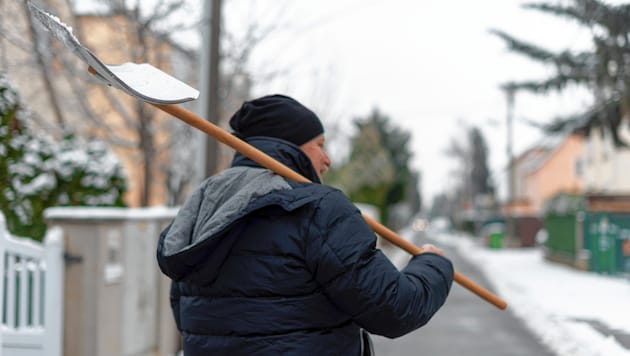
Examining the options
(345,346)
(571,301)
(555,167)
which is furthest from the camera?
(555,167)

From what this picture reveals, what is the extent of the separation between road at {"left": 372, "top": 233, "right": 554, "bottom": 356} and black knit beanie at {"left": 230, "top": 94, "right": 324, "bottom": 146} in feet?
14.6

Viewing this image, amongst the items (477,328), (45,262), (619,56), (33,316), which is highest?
(619,56)

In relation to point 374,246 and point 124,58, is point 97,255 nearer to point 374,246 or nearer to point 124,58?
point 374,246

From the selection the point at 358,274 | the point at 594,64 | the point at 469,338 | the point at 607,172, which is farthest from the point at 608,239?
the point at 607,172

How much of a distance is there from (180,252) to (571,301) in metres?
3.54

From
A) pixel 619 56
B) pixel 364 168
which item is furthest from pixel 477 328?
pixel 364 168

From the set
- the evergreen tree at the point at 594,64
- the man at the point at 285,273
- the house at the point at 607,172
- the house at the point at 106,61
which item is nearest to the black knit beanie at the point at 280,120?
the man at the point at 285,273

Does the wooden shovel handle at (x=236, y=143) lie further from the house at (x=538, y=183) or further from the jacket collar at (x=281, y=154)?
the house at (x=538, y=183)

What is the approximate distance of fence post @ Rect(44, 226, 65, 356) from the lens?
585cm

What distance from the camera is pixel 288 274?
209 cm

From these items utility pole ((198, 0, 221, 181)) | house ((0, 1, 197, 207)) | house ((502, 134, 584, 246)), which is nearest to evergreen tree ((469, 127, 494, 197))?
house ((502, 134, 584, 246))

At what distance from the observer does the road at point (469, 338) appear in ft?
26.6

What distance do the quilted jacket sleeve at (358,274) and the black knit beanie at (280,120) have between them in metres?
0.30

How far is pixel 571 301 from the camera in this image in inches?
197
